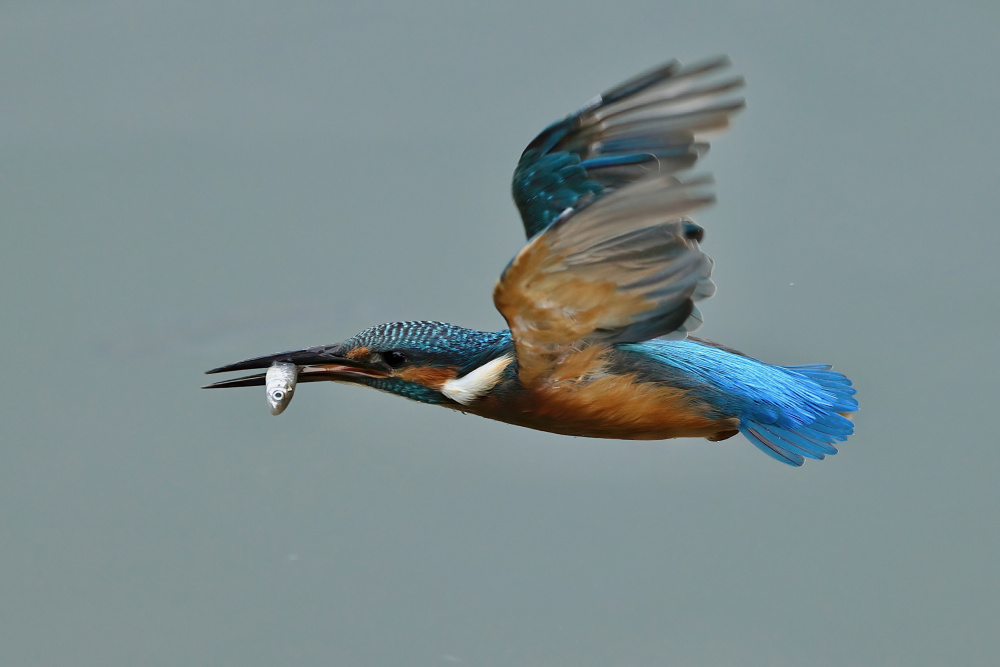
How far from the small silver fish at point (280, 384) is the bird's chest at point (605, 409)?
47cm

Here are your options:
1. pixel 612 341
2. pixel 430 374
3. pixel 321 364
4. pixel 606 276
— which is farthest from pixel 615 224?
pixel 321 364

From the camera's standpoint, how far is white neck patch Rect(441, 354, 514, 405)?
3094mm

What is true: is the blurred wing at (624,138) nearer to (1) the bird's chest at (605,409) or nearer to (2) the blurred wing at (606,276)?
(2) the blurred wing at (606,276)

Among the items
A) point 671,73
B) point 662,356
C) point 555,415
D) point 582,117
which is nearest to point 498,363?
point 555,415

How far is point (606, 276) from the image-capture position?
2.71m

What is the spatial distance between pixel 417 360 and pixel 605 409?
50 centimetres

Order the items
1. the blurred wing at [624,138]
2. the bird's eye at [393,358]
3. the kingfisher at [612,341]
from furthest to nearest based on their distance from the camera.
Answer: the bird's eye at [393,358], the blurred wing at [624,138], the kingfisher at [612,341]

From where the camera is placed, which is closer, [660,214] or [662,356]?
[660,214]

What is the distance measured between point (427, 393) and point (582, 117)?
2.70 feet

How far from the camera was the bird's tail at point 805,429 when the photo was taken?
3.21 metres

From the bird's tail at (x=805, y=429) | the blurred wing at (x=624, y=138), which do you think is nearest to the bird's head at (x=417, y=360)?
the blurred wing at (x=624, y=138)

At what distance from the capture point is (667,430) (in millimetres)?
3273

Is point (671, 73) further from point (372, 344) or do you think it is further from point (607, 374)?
point (372, 344)

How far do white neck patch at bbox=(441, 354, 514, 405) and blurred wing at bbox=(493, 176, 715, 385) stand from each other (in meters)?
0.09
